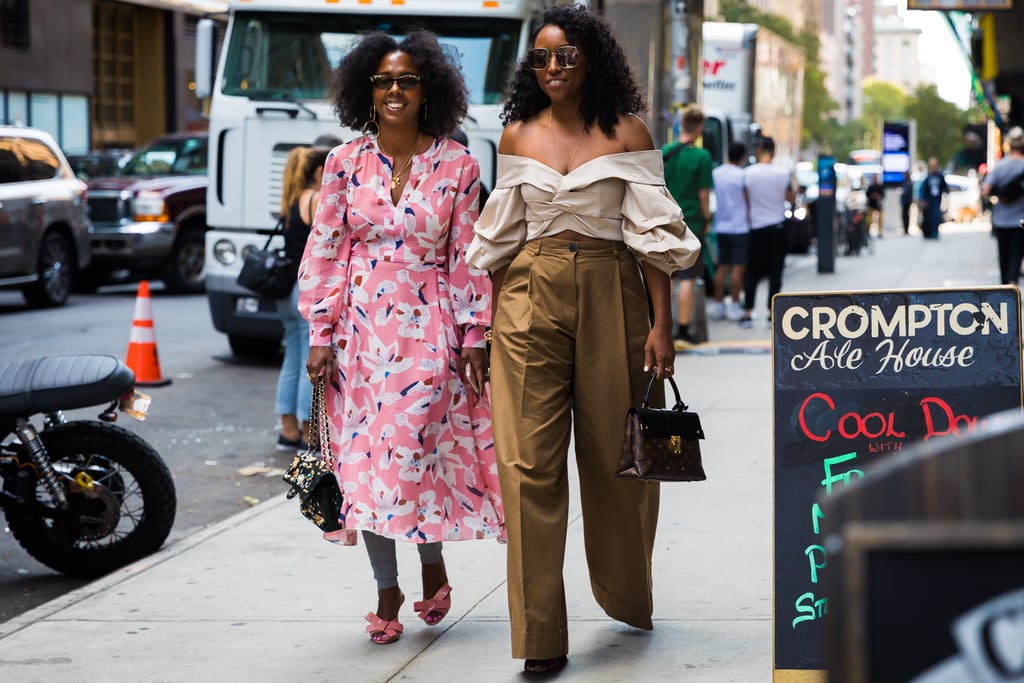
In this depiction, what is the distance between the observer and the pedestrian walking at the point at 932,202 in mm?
30859

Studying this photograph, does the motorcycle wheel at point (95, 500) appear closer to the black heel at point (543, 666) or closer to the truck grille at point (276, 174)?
the black heel at point (543, 666)

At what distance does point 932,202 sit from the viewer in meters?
30.9

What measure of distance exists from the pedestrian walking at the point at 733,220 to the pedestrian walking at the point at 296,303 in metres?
6.65

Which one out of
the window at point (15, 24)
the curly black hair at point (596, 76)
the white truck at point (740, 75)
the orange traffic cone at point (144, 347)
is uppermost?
the window at point (15, 24)

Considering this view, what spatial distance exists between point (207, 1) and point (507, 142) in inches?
1403

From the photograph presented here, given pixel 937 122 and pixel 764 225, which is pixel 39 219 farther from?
pixel 937 122

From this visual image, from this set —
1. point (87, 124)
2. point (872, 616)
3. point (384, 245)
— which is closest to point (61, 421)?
point (384, 245)

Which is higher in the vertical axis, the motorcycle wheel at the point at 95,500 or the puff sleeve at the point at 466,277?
the puff sleeve at the point at 466,277

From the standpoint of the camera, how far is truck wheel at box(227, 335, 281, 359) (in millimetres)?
12352

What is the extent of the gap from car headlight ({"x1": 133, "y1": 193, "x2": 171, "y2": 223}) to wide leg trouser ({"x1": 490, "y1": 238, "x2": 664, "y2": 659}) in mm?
14111

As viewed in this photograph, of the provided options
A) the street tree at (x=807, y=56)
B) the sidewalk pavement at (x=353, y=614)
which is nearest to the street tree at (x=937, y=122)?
the street tree at (x=807, y=56)

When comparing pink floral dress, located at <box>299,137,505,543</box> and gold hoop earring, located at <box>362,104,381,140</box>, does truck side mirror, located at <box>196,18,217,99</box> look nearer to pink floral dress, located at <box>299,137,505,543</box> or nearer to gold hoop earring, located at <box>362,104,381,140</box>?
gold hoop earring, located at <box>362,104,381,140</box>

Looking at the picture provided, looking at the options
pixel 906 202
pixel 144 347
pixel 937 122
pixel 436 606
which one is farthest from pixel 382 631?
pixel 937 122

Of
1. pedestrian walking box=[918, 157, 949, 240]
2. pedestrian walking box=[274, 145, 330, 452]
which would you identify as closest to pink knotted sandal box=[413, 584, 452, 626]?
pedestrian walking box=[274, 145, 330, 452]
